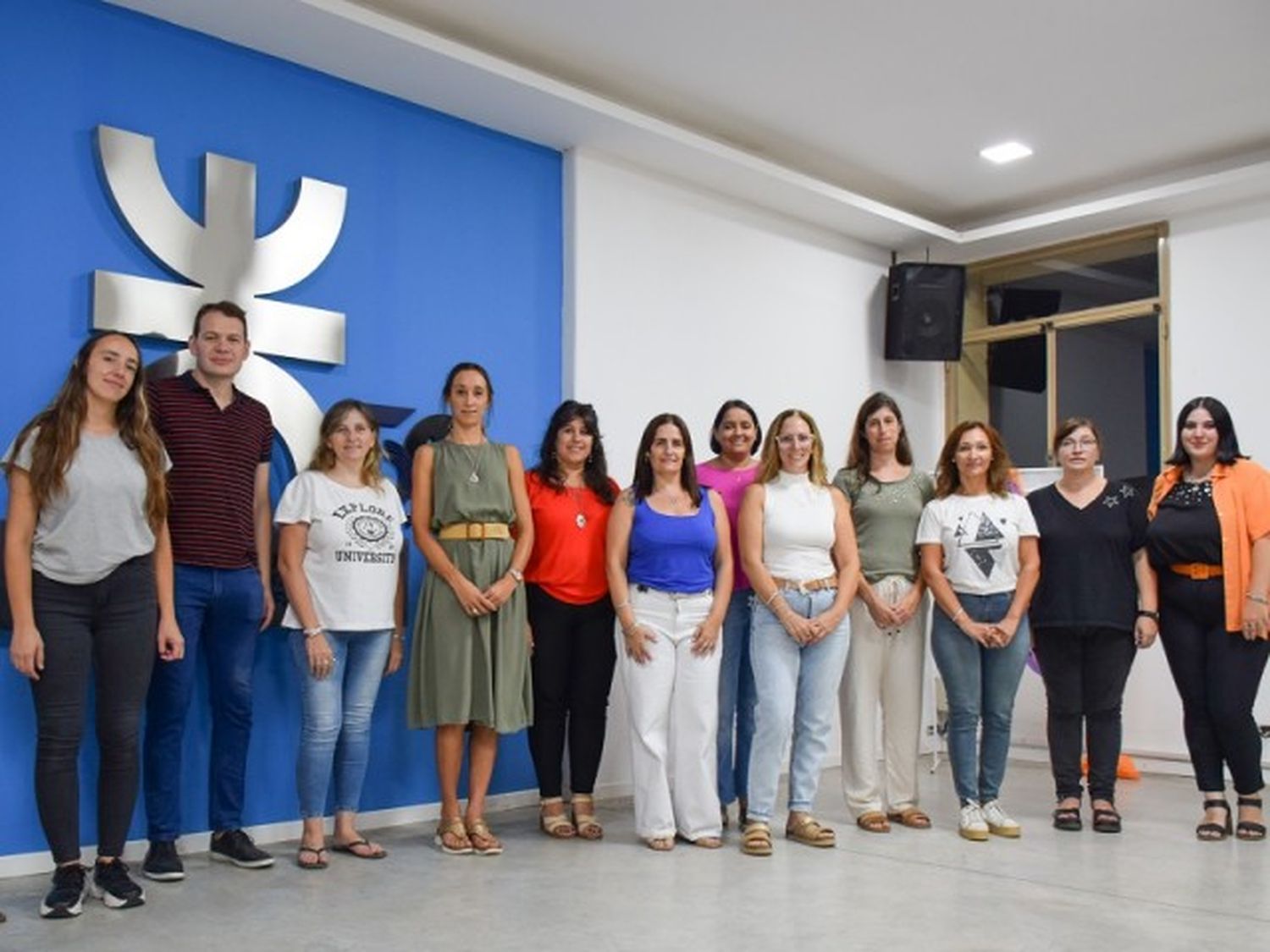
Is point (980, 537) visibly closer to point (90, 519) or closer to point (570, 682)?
point (570, 682)

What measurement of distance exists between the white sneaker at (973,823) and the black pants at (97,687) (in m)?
2.65

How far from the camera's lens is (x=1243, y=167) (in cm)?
576

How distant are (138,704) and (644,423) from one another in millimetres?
2724

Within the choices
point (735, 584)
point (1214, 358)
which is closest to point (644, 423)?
point (735, 584)

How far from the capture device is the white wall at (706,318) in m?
5.28

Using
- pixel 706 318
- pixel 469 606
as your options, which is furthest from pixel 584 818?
pixel 706 318

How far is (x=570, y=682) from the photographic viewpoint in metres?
4.21

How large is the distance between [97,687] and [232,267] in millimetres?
1530

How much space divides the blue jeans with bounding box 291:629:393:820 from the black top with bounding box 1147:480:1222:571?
2.63 m

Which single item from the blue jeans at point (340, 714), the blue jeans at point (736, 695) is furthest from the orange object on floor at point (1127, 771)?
the blue jeans at point (340, 714)

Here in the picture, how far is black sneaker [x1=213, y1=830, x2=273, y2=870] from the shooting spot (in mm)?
3664

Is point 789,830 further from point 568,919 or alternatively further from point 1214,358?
point 1214,358

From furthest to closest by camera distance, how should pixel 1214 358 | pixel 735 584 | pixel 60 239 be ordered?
pixel 1214 358, pixel 735 584, pixel 60 239

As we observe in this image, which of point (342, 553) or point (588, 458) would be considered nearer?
point (342, 553)
